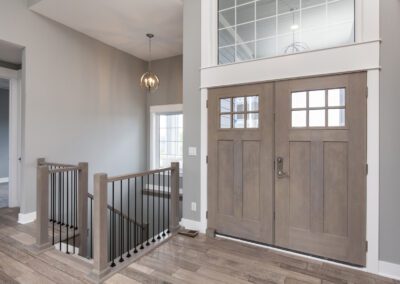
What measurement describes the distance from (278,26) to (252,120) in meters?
1.20

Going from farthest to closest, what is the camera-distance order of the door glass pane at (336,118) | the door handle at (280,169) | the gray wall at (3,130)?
the gray wall at (3,130)
the door handle at (280,169)
the door glass pane at (336,118)

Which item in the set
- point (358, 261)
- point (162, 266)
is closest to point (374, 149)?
point (358, 261)

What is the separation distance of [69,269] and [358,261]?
2.87 metres

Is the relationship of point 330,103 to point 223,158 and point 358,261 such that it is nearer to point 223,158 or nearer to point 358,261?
point 223,158

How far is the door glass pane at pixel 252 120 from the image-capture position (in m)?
2.80

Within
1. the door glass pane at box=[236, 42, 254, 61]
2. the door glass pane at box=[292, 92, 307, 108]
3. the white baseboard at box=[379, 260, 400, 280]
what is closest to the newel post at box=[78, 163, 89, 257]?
the door glass pane at box=[236, 42, 254, 61]

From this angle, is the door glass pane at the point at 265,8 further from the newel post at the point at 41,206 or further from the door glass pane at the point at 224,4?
the newel post at the point at 41,206

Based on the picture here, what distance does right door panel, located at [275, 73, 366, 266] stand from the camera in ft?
7.47

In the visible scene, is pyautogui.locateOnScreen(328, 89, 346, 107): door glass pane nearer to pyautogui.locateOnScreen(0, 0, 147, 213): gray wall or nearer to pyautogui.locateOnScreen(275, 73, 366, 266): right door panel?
pyautogui.locateOnScreen(275, 73, 366, 266): right door panel

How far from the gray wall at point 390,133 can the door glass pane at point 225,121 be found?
61.7 inches

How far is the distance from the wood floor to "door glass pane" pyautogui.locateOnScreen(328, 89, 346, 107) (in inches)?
66.2

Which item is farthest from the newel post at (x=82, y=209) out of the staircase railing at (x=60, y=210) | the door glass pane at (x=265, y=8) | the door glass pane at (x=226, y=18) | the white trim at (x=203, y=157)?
the door glass pane at (x=265, y=8)

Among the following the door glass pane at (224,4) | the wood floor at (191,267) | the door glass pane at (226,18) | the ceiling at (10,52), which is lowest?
the wood floor at (191,267)

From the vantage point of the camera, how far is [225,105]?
298 cm
